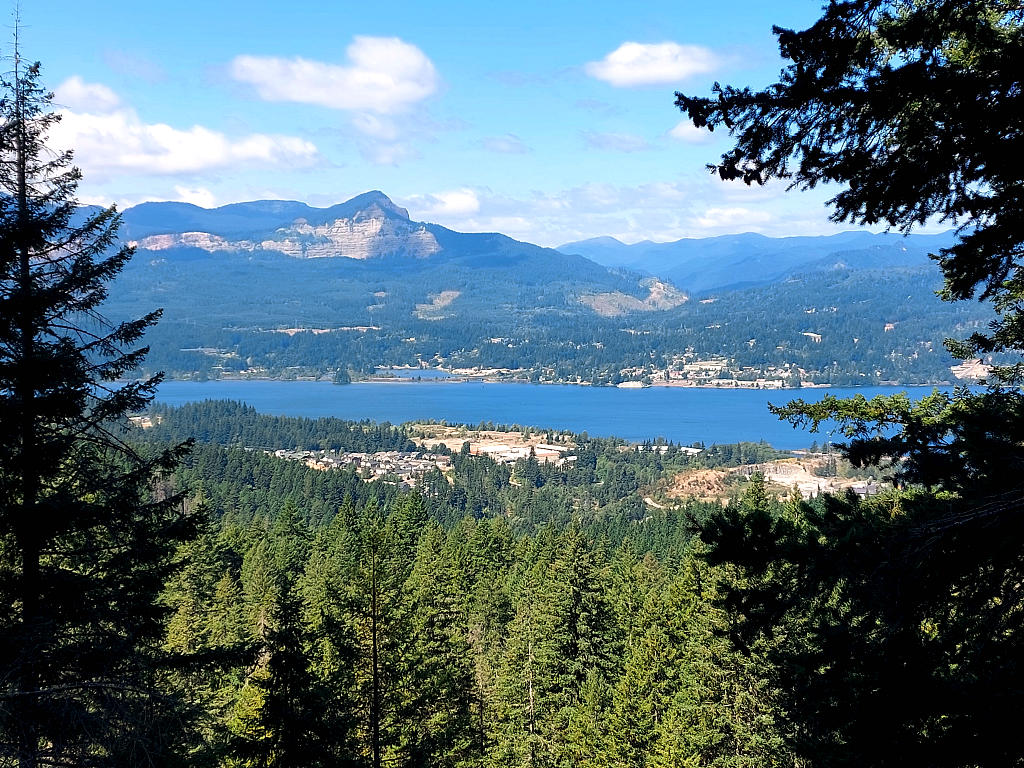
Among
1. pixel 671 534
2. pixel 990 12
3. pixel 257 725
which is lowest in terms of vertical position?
pixel 671 534

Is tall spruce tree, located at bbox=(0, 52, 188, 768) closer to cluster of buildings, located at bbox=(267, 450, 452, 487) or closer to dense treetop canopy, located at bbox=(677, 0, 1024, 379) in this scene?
dense treetop canopy, located at bbox=(677, 0, 1024, 379)

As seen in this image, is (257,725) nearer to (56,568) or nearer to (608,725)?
(56,568)

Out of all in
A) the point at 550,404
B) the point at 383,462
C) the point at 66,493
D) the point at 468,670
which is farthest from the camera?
the point at 550,404

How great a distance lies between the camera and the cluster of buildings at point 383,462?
2712 inches

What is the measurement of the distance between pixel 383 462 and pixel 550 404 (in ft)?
232

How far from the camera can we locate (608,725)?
1096 cm

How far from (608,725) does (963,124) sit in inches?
398

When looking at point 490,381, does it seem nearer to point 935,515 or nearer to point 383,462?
point 383,462

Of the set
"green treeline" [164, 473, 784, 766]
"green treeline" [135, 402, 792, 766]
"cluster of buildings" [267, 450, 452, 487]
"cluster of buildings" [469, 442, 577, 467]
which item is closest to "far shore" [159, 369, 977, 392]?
"cluster of buildings" [469, 442, 577, 467]

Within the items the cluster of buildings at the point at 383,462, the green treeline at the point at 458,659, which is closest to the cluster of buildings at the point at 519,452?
the cluster of buildings at the point at 383,462

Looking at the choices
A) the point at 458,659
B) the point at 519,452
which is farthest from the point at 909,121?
the point at 519,452

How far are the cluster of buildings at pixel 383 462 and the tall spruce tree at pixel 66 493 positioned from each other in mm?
60379

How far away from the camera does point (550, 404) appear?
144m

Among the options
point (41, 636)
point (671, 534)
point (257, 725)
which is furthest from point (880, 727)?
point (671, 534)
